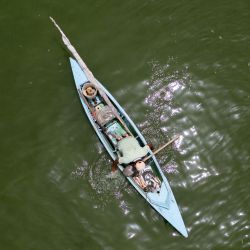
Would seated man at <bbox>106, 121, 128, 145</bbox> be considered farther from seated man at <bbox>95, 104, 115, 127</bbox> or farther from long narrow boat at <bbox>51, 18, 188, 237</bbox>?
seated man at <bbox>95, 104, 115, 127</bbox>

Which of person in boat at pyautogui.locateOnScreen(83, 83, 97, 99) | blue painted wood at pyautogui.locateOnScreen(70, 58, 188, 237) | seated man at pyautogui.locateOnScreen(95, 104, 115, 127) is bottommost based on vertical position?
blue painted wood at pyautogui.locateOnScreen(70, 58, 188, 237)

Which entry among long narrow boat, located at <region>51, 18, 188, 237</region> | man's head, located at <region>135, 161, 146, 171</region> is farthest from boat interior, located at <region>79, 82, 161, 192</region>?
man's head, located at <region>135, 161, 146, 171</region>

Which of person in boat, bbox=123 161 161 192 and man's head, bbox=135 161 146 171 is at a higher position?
man's head, bbox=135 161 146 171

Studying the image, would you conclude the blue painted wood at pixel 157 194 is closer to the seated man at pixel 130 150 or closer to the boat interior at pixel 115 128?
the boat interior at pixel 115 128

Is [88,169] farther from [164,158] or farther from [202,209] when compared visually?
[202,209]

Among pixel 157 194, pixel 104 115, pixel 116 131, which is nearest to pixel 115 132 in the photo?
pixel 116 131

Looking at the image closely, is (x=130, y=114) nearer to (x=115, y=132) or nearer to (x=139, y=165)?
(x=115, y=132)

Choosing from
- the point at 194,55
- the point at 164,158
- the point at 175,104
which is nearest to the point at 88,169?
the point at 164,158

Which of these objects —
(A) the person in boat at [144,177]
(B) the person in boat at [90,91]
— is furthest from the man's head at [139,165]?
(B) the person in boat at [90,91]

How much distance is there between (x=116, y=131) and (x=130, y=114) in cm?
89

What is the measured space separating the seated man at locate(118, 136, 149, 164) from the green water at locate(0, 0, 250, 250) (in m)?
0.97

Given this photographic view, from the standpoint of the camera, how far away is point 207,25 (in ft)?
→ 43.1

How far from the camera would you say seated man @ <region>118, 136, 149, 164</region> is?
36.3ft

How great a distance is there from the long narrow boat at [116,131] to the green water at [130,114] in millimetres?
384
